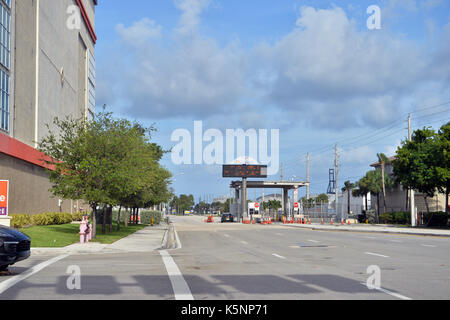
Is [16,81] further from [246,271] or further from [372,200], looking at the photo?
[372,200]

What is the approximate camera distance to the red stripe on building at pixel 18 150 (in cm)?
3176

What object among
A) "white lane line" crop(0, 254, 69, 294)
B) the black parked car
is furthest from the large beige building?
the black parked car

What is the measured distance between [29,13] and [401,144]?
4188cm

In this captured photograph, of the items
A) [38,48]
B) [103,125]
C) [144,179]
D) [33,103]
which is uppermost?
[38,48]

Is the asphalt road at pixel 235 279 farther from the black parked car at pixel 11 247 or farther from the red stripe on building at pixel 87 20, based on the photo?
the red stripe on building at pixel 87 20

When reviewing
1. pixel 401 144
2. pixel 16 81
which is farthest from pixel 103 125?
pixel 401 144

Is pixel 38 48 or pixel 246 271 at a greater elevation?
pixel 38 48

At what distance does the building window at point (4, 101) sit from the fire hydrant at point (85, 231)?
11.9 meters

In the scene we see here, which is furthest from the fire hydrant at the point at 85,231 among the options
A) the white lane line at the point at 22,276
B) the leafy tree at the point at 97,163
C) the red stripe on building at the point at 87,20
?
the red stripe on building at the point at 87,20

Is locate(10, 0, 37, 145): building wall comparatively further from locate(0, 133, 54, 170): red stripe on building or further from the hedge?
the hedge

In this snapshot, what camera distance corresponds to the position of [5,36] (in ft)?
115
